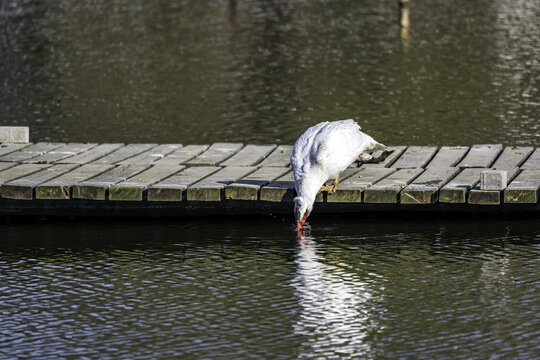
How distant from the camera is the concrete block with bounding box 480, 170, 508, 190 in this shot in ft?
40.7

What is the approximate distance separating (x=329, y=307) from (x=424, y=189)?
2.78 metres

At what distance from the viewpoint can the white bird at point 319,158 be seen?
40.3ft

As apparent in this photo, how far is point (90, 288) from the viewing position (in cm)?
1123

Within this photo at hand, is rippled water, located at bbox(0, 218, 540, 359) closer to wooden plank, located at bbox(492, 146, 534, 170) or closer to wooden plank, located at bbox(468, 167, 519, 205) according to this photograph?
wooden plank, located at bbox(468, 167, 519, 205)

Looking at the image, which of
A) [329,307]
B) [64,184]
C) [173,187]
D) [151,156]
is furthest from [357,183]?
[64,184]

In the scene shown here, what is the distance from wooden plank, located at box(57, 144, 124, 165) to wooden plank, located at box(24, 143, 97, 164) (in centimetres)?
12

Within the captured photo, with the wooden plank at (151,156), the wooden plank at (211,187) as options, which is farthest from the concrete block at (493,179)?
the wooden plank at (151,156)

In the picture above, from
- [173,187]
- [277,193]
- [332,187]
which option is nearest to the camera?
[332,187]

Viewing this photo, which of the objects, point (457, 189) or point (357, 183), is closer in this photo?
point (457, 189)

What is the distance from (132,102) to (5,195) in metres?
9.18

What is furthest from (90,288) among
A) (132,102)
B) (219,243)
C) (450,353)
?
(132,102)

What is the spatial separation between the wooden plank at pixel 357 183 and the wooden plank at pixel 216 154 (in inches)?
79.4

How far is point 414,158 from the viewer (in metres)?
14.4

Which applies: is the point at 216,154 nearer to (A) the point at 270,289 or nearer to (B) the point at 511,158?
(B) the point at 511,158
